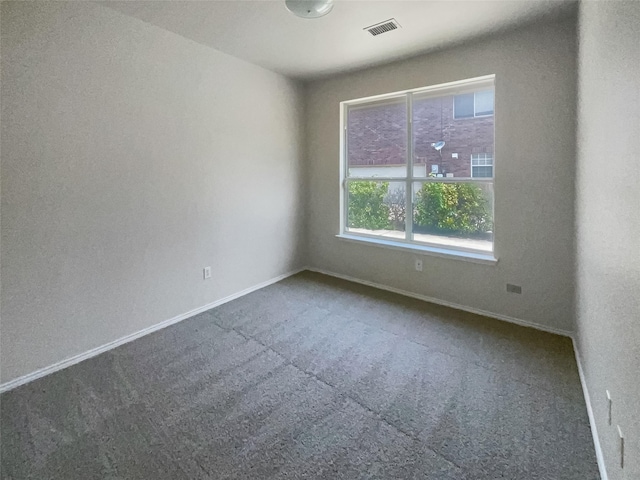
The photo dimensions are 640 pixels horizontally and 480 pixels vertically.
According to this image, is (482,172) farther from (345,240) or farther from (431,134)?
(345,240)

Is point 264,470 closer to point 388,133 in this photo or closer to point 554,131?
point 554,131

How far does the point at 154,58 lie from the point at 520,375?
145 inches

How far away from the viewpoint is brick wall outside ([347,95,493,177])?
10.4ft

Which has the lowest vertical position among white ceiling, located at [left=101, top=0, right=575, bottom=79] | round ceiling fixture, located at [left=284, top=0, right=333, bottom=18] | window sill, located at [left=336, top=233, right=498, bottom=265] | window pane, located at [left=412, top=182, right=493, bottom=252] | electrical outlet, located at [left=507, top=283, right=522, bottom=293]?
electrical outlet, located at [left=507, top=283, right=522, bottom=293]

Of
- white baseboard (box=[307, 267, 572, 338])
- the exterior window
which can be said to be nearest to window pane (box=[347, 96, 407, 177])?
the exterior window

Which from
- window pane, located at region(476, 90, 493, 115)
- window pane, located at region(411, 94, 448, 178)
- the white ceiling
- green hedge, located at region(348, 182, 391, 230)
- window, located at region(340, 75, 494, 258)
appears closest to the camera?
the white ceiling

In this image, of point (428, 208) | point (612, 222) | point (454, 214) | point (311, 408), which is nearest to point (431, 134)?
point (428, 208)

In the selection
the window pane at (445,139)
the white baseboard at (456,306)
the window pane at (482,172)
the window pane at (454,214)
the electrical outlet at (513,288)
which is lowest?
the white baseboard at (456,306)

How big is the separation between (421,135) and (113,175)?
297 cm

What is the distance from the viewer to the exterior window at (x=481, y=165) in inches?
122

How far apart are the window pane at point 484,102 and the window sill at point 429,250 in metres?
1.37

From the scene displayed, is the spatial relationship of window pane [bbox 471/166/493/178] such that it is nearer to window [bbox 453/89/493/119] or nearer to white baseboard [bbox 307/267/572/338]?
window [bbox 453/89/493/119]

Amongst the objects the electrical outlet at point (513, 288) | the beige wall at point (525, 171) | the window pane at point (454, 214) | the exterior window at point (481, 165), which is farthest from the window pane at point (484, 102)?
the electrical outlet at point (513, 288)

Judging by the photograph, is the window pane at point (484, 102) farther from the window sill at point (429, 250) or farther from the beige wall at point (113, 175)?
the beige wall at point (113, 175)
